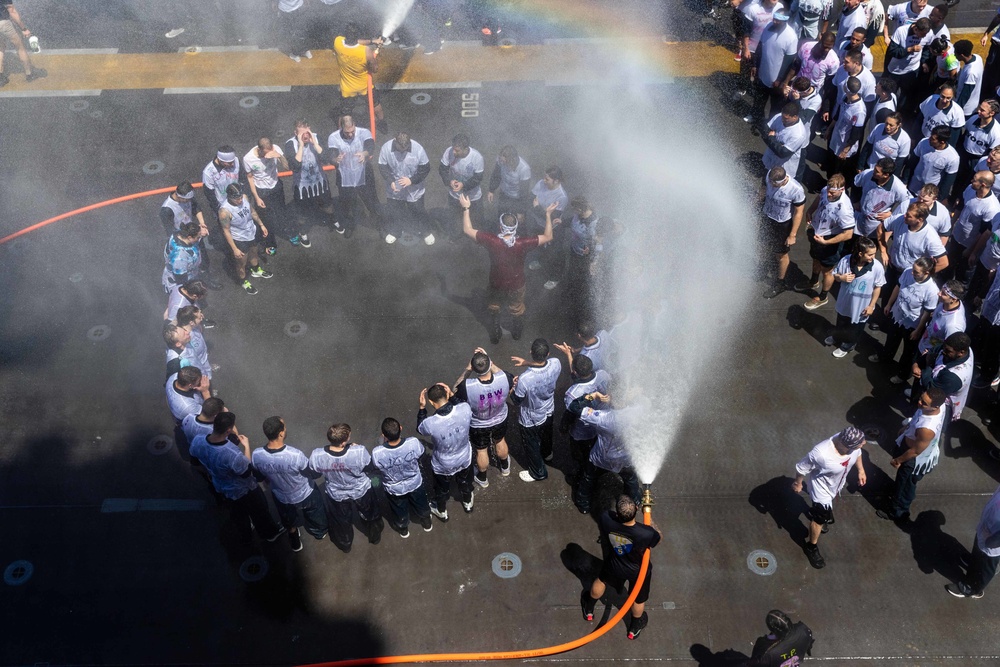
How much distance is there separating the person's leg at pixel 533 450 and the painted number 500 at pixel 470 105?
259 inches

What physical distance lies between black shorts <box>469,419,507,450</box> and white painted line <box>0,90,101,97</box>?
983 cm

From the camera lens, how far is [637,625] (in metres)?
7.47

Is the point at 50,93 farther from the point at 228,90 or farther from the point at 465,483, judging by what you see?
the point at 465,483

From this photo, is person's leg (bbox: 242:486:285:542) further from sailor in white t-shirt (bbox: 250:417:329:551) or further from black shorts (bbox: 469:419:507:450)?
black shorts (bbox: 469:419:507:450)

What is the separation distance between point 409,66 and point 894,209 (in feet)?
26.9

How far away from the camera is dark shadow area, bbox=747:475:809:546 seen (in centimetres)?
830

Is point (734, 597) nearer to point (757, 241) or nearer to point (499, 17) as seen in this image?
point (757, 241)

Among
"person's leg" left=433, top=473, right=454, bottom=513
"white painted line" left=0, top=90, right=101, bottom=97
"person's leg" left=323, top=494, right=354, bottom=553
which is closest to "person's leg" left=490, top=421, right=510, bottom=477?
"person's leg" left=433, top=473, right=454, bottom=513

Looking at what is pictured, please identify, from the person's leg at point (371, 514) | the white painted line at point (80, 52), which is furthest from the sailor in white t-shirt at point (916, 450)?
the white painted line at point (80, 52)

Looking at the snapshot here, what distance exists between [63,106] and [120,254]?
13.5 ft

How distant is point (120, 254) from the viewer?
1138 cm

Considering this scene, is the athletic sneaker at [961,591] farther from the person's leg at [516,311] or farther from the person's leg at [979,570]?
the person's leg at [516,311]

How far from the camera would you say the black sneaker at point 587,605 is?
7562 mm

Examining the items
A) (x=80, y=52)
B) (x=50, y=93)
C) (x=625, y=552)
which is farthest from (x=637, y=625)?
(x=80, y=52)
